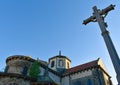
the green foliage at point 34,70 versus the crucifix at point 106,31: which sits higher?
the green foliage at point 34,70

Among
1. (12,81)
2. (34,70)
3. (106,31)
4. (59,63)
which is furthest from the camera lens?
(59,63)

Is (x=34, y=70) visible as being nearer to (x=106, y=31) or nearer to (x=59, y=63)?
(x=59, y=63)

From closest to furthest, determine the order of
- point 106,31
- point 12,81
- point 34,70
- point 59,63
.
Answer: point 106,31
point 12,81
point 34,70
point 59,63

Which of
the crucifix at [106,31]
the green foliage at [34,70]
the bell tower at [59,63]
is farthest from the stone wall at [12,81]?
the crucifix at [106,31]

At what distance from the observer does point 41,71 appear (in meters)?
27.0

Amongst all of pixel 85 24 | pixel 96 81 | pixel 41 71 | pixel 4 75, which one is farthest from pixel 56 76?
pixel 85 24

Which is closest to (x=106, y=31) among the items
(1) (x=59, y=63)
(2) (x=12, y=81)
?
(2) (x=12, y=81)

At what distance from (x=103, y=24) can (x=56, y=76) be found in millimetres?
22801

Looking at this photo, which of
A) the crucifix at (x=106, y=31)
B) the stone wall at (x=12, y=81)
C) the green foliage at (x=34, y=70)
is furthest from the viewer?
the green foliage at (x=34, y=70)

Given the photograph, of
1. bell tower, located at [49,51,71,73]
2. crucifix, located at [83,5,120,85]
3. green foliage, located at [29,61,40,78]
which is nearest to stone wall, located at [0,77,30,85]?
green foliage, located at [29,61,40,78]

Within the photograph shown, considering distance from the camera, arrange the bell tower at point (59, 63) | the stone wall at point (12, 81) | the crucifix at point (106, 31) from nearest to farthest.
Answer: the crucifix at point (106, 31) → the stone wall at point (12, 81) → the bell tower at point (59, 63)

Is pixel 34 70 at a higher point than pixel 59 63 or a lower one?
lower

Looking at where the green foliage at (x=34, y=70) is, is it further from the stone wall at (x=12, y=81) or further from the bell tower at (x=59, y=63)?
the bell tower at (x=59, y=63)

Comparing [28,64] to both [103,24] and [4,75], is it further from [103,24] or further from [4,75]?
[103,24]
